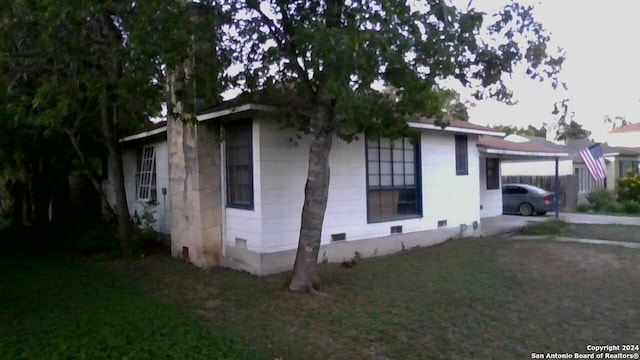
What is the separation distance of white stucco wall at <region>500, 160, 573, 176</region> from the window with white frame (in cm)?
2014

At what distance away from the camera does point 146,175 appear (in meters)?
14.0

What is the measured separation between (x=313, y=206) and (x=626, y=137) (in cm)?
5351

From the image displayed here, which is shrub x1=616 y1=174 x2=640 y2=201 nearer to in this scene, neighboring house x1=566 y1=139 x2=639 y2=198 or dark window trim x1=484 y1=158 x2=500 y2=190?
neighboring house x1=566 y1=139 x2=639 y2=198

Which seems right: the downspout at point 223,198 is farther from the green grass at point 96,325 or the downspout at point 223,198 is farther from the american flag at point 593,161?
the american flag at point 593,161

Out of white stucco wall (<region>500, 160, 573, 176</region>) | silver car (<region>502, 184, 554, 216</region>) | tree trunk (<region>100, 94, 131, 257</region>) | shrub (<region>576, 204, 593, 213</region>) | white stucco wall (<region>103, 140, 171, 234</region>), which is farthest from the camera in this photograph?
white stucco wall (<region>500, 160, 573, 176</region>)

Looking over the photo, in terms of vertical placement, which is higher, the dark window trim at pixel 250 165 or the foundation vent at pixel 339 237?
the dark window trim at pixel 250 165

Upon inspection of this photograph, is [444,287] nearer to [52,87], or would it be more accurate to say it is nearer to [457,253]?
[457,253]

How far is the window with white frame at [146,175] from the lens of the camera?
533 inches

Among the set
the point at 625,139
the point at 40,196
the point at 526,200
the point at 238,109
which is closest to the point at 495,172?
the point at 526,200

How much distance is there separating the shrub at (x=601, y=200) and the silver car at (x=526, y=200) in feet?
14.0

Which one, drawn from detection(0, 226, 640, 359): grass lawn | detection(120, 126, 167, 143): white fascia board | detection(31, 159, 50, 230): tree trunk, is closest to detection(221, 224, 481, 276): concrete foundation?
detection(0, 226, 640, 359): grass lawn

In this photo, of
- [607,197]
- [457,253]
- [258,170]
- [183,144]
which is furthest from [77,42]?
[607,197]

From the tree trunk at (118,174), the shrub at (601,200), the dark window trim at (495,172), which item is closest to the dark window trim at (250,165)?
the tree trunk at (118,174)

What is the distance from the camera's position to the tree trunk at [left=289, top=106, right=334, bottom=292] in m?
7.65
